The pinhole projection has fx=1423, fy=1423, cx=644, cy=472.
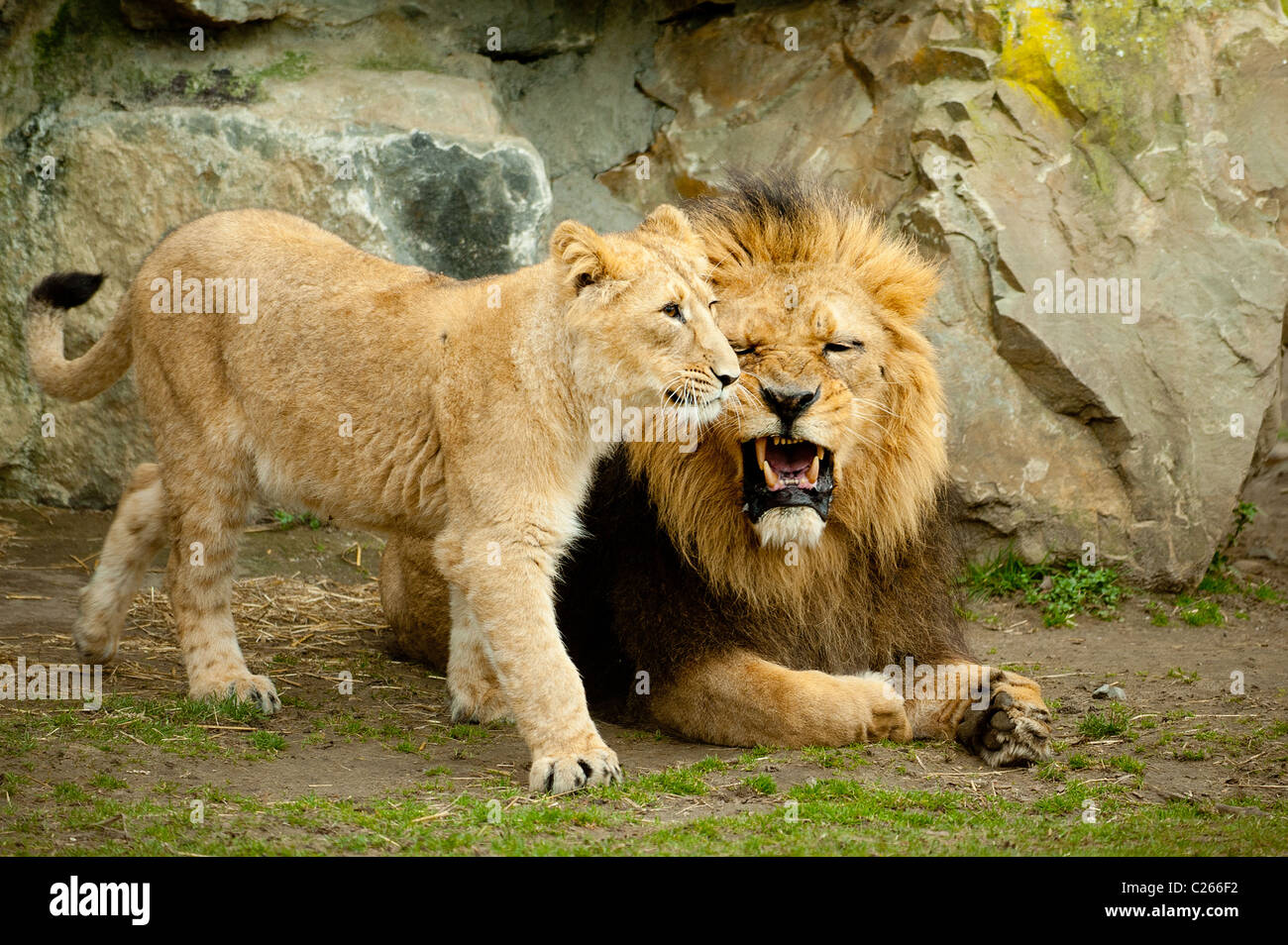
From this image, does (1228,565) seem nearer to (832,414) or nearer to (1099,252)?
(1099,252)

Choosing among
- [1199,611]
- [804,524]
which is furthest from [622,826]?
[1199,611]

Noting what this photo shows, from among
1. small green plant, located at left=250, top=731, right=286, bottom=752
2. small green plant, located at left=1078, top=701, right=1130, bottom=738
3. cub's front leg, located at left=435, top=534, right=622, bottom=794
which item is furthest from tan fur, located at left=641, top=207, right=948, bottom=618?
small green plant, located at left=250, top=731, right=286, bottom=752

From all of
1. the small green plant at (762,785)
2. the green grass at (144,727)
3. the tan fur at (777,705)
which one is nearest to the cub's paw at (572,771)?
the small green plant at (762,785)

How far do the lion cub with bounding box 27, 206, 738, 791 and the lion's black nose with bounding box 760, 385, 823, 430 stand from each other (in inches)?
14.1

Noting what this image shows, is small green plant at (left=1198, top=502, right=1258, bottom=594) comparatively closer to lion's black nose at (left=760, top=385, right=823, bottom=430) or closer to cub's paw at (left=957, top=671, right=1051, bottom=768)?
cub's paw at (left=957, top=671, right=1051, bottom=768)

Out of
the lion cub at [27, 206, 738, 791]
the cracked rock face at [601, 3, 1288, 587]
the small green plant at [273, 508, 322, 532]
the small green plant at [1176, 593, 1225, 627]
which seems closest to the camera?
the lion cub at [27, 206, 738, 791]

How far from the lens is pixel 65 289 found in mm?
6227

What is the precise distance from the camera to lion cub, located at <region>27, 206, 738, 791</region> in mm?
4656

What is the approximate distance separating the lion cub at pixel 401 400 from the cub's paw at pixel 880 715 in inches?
42.3

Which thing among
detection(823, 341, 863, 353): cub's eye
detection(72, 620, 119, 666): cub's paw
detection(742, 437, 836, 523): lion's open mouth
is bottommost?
detection(72, 620, 119, 666): cub's paw

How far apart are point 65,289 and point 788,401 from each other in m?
3.35

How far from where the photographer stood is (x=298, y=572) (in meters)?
8.01

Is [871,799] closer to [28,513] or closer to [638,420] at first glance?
[638,420]

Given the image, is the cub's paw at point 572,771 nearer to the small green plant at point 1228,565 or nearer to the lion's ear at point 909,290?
the lion's ear at point 909,290
